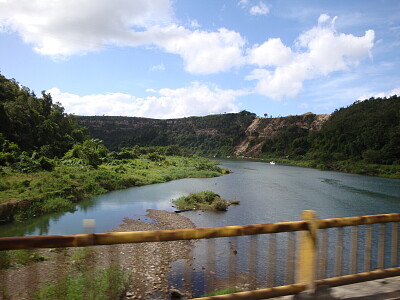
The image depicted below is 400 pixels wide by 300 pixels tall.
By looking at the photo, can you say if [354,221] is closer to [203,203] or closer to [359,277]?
[359,277]

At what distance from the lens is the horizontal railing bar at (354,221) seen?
395cm

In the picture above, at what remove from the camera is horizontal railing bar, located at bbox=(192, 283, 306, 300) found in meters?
3.42

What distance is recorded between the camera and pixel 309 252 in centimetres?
383

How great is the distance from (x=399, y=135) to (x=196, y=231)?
68909 millimetres

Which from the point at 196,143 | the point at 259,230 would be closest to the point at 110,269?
the point at 259,230

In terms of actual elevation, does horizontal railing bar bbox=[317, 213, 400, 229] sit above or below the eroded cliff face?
below

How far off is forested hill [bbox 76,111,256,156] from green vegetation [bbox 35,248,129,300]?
127m

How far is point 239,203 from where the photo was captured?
82.7 ft

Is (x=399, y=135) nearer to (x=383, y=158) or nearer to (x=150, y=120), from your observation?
(x=383, y=158)

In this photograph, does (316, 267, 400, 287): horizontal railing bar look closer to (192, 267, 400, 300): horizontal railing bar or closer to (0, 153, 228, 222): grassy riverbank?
(192, 267, 400, 300): horizontal railing bar

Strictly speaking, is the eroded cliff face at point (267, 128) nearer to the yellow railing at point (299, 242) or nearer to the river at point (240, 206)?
the river at point (240, 206)

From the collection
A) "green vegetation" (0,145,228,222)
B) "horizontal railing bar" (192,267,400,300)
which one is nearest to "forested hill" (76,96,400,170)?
"green vegetation" (0,145,228,222)

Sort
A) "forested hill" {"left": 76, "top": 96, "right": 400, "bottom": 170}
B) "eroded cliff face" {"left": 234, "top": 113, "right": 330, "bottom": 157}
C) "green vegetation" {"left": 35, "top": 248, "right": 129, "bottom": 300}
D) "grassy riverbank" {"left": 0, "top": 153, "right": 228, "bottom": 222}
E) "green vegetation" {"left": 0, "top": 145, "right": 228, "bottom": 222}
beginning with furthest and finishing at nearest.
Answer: "eroded cliff face" {"left": 234, "top": 113, "right": 330, "bottom": 157} < "forested hill" {"left": 76, "top": 96, "right": 400, "bottom": 170} < "green vegetation" {"left": 0, "top": 145, "right": 228, "bottom": 222} < "grassy riverbank" {"left": 0, "top": 153, "right": 228, "bottom": 222} < "green vegetation" {"left": 35, "top": 248, "right": 129, "bottom": 300}

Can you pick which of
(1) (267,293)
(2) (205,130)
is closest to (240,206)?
(1) (267,293)
